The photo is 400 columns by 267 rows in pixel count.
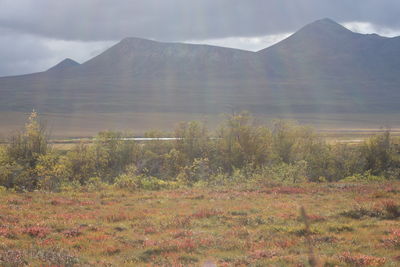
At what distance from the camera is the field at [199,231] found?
11.4 m

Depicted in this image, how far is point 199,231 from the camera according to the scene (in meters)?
15.1

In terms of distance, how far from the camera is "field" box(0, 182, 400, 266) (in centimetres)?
1140

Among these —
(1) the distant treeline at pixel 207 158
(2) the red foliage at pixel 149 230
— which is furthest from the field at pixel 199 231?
(1) the distant treeline at pixel 207 158

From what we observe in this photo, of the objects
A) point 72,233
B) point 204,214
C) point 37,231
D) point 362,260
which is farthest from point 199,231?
point 362,260

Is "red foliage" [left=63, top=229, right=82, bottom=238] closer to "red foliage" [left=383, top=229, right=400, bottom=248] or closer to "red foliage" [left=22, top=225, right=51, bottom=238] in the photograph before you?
"red foliage" [left=22, top=225, right=51, bottom=238]

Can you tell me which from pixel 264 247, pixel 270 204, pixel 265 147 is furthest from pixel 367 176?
pixel 264 247

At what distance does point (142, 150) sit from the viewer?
A: 5947cm

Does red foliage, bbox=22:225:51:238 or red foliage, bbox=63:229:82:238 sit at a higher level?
red foliage, bbox=22:225:51:238

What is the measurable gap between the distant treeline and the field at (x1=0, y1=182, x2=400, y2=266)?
43.2 feet

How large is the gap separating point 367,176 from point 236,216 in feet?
81.1

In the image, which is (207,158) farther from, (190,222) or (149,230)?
(149,230)

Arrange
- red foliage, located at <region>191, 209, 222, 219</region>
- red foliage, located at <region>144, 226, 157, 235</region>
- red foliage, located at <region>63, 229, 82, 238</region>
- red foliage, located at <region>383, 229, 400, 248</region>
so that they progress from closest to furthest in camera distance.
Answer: red foliage, located at <region>383, 229, 400, 248</region> → red foliage, located at <region>63, 229, 82, 238</region> → red foliage, located at <region>144, 226, 157, 235</region> → red foliage, located at <region>191, 209, 222, 219</region>

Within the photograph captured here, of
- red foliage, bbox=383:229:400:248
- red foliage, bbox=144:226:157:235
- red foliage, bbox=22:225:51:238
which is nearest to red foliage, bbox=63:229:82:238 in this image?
red foliage, bbox=22:225:51:238

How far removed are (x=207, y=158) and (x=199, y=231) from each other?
1346 inches
